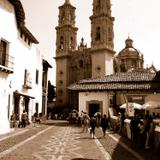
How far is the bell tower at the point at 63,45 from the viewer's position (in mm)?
64375

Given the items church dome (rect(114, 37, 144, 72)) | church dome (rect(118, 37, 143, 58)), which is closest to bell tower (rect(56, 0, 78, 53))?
church dome (rect(114, 37, 144, 72))

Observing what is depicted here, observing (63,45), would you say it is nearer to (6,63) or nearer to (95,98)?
(95,98)

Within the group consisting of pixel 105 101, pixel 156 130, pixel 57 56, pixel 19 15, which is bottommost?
pixel 156 130

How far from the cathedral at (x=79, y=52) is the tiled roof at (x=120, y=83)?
2128 cm

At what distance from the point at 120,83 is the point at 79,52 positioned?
3173 cm

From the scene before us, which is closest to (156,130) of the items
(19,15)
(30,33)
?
(19,15)

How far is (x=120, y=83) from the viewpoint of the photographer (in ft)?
110

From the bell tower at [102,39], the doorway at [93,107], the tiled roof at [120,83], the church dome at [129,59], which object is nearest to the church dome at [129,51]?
the church dome at [129,59]

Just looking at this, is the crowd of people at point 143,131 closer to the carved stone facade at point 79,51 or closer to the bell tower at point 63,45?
the carved stone facade at point 79,51

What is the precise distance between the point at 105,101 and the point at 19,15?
13.5 m

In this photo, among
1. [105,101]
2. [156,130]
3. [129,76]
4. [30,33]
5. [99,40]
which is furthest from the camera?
[99,40]

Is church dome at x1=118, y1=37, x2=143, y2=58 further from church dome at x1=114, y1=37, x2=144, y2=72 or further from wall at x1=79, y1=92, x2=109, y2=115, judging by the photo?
wall at x1=79, y1=92, x2=109, y2=115

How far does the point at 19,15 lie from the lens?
23312 millimetres

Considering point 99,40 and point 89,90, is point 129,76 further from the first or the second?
point 99,40
